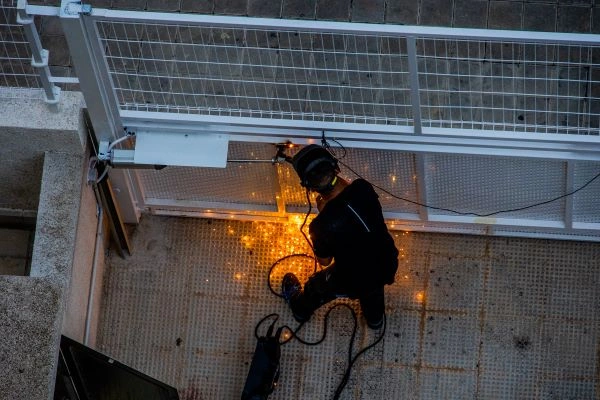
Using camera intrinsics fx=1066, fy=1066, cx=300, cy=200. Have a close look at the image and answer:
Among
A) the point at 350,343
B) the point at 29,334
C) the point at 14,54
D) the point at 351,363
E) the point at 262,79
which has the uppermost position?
the point at 14,54

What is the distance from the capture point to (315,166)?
19.9 ft

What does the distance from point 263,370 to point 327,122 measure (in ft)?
5.94

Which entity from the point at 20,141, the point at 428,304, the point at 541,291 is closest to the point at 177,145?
the point at 20,141

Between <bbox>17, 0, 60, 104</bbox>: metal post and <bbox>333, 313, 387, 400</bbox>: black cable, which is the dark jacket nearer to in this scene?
<bbox>333, 313, 387, 400</bbox>: black cable

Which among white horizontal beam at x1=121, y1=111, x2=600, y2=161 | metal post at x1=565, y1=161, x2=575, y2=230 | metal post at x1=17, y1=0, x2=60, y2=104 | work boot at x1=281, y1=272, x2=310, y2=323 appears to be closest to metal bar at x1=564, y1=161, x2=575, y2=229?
metal post at x1=565, y1=161, x2=575, y2=230

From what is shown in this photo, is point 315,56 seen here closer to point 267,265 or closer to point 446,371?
point 267,265

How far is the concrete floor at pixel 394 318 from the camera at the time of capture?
7277mm

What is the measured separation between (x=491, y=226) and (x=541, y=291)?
0.58 m

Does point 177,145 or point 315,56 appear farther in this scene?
point 315,56

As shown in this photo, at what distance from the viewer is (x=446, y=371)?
729cm

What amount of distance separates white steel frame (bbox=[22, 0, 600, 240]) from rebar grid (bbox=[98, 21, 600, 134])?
0.38 ft

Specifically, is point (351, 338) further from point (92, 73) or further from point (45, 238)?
point (92, 73)

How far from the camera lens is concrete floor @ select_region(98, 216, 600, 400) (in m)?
7.28

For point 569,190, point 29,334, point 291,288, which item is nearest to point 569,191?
point 569,190
